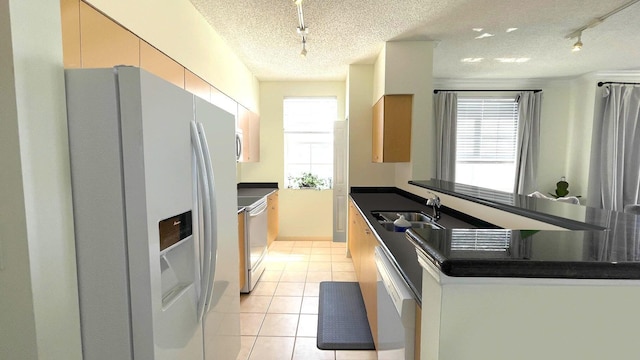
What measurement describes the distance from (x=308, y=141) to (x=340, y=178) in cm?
95

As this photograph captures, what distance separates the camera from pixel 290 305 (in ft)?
9.30

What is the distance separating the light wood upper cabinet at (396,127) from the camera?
10.9ft

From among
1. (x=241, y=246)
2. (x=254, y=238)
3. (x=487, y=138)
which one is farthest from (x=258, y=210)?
(x=487, y=138)

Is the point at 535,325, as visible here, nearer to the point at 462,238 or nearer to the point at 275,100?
the point at 462,238

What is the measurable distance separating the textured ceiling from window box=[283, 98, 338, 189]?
31.3 inches

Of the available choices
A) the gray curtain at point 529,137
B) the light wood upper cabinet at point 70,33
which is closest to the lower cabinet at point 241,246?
the light wood upper cabinet at point 70,33

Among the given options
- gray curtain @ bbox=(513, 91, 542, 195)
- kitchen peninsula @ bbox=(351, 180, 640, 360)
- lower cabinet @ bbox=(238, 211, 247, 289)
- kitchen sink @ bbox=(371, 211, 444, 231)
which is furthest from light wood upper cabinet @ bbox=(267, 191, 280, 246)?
gray curtain @ bbox=(513, 91, 542, 195)

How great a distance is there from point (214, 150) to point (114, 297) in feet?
2.46

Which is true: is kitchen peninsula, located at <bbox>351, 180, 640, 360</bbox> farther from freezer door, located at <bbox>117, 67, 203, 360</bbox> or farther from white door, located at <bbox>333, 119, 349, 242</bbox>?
white door, located at <bbox>333, 119, 349, 242</bbox>

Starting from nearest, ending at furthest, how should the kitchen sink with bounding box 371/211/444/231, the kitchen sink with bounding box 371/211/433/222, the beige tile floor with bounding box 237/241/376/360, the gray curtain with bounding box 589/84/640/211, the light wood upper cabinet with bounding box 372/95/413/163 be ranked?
the beige tile floor with bounding box 237/241/376/360 < the kitchen sink with bounding box 371/211/444/231 < the kitchen sink with bounding box 371/211/433/222 < the light wood upper cabinet with bounding box 372/95/413/163 < the gray curtain with bounding box 589/84/640/211

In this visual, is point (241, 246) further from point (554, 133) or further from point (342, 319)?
point (554, 133)

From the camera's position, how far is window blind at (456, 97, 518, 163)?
494cm

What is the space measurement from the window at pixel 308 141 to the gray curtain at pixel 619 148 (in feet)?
13.3

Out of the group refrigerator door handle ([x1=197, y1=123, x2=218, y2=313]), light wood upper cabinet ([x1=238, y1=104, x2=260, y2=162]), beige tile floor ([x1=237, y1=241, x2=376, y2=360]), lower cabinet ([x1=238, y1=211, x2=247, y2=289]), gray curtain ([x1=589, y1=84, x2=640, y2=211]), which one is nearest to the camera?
refrigerator door handle ([x1=197, y1=123, x2=218, y2=313])
